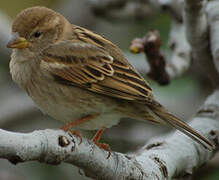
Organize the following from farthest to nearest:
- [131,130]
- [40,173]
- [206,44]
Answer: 1. [131,130]
2. [40,173]
3. [206,44]

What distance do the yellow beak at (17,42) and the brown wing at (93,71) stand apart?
15cm

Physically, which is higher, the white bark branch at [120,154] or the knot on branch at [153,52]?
the knot on branch at [153,52]

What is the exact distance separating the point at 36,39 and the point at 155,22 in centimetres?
299

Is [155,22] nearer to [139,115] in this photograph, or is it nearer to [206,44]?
[206,44]

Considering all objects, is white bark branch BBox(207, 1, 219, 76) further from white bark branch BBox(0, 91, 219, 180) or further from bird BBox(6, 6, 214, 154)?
bird BBox(6, 6, 214, 154)

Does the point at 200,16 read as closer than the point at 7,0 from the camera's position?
Yes

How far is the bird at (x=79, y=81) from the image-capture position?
125 inches

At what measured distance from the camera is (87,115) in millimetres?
3240

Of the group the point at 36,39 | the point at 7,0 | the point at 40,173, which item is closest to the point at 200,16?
the point at 36,39

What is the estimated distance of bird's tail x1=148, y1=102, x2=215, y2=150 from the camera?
3.08 meters

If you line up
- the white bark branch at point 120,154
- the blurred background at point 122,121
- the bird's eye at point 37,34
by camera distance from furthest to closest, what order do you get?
the blurred background at point 122,121, the bird's eye at point 37,34, the white bark branch at point 120,154

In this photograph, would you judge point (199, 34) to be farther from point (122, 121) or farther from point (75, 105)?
point (122, 121)

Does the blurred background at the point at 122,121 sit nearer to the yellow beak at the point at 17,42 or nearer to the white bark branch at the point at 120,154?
the white bark branch at the point at 120,154

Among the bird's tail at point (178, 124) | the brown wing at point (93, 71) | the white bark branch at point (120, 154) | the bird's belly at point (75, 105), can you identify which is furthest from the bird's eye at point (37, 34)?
the white bark branch at point (120, 154)
